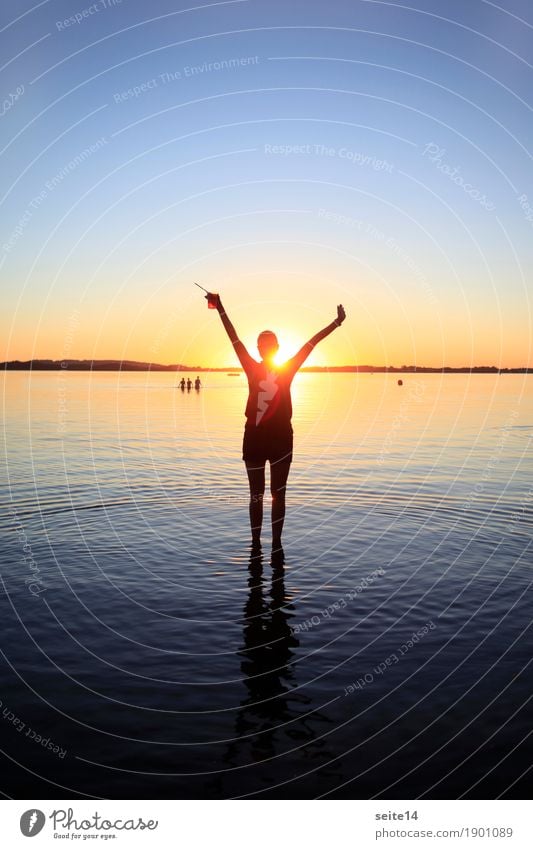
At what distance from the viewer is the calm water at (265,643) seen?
7.02 metres

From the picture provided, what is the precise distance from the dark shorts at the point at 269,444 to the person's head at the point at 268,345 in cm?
135

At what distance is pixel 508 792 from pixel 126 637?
18.9 feet

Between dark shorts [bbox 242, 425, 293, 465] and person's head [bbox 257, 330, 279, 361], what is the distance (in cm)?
135

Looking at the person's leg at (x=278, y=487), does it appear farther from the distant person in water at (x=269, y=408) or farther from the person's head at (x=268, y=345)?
the person's head at (x=268, y=345)

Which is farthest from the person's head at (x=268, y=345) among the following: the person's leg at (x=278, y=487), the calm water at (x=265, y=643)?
the calm water at (x=265, y=643)

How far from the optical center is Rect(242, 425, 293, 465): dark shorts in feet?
44.0

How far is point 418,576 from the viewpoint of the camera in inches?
542

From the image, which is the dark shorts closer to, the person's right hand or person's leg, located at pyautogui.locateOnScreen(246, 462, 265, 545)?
person's leg, located at pyautogui.locateOnScreen(246, 462, 265, 545)

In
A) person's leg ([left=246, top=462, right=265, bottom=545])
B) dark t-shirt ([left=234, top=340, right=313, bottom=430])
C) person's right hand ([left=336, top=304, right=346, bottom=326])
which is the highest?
person's right hand ([left=336, top=304, right=346, bottom=326])

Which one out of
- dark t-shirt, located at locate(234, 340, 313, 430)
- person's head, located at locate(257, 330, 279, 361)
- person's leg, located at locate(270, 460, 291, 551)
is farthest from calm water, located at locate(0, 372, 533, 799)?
person's head, located at locate(257, 330, 279, 361)

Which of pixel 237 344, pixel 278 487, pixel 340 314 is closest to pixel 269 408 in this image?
pixel 237 344

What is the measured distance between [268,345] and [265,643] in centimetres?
548

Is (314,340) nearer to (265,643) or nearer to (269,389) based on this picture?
(269,389)

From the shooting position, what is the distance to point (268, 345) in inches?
522
